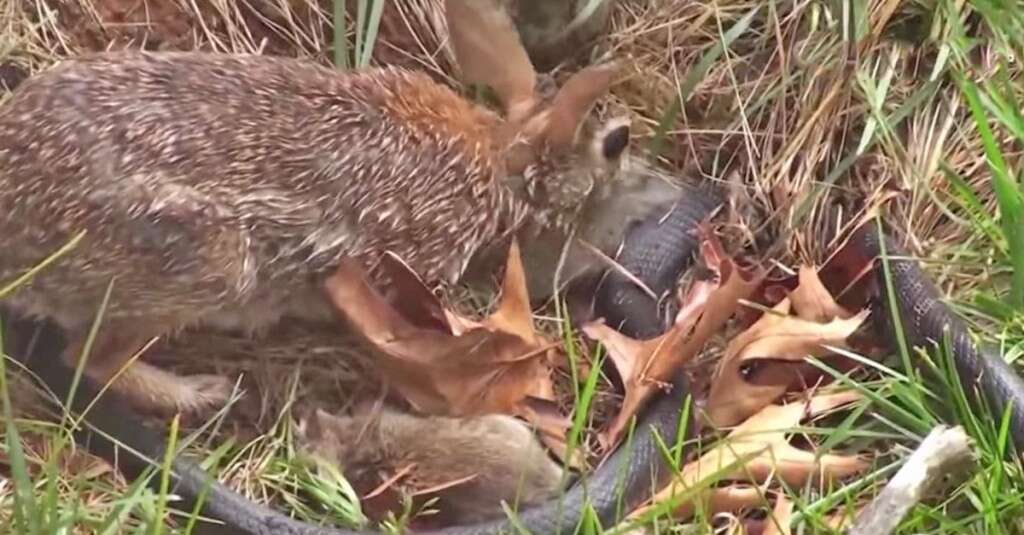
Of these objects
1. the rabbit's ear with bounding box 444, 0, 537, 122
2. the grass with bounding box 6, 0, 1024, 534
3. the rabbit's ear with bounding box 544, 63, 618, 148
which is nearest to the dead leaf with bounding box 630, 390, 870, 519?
the grass with bounding box 6, 0, 1024, 534

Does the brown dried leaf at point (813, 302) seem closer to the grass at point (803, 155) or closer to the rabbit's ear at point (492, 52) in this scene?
the grass at point (803, 155)

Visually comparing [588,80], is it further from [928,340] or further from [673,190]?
[928,340]

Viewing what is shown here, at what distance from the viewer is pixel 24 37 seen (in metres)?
3.47

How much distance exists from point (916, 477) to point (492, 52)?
1.20 metres

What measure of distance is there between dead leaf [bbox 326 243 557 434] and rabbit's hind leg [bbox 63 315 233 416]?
327 mm

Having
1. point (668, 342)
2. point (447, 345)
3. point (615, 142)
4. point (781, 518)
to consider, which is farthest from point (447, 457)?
point (615, 142)

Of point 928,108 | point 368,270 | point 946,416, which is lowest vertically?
point 946,416

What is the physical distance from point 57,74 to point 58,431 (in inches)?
26.2

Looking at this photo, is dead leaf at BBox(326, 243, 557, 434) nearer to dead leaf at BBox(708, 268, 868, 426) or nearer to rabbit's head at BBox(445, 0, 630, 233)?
rabbit's head at BBox(445, 0, 630, 233)

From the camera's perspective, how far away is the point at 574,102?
307 cm

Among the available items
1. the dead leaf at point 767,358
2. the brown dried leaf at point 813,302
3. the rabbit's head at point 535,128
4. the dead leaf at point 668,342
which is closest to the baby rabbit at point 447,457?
the dead leaf at point 668,342

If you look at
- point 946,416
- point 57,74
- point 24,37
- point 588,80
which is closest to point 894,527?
point 946,416

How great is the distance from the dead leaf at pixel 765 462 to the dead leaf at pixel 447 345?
13.6 inches

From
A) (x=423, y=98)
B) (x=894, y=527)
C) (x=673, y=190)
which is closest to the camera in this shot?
(x=894, y=527)
